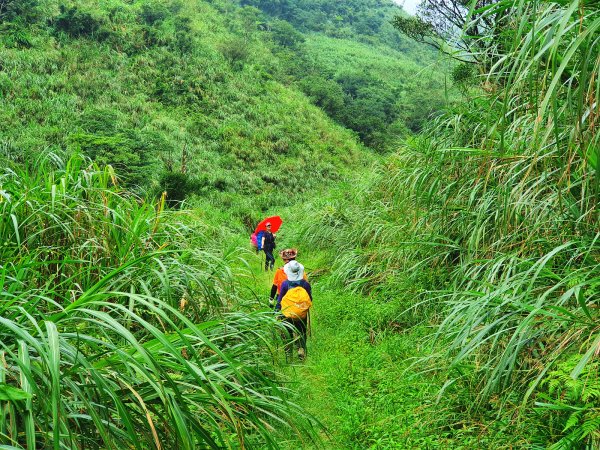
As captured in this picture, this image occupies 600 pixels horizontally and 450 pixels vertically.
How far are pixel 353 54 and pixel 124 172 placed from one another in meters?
49.1

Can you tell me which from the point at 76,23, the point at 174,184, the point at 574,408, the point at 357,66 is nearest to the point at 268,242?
the point at 174,184

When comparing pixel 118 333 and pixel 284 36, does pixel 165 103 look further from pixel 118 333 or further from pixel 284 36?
pixel 118 333

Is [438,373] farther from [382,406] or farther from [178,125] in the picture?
[178,125]

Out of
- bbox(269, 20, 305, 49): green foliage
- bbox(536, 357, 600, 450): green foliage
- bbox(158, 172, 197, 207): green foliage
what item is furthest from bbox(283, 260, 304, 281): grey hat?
bbox(269, 20, 305, 49): green foliage

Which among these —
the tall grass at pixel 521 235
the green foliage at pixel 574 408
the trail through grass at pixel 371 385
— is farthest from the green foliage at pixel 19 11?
the green foliage at pixel 574 408

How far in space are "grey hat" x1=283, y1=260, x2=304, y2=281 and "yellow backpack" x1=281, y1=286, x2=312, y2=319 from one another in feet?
0.40

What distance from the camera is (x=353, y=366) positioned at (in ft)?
15.7

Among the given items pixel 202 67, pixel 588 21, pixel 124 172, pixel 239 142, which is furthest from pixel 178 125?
pixel 588 21

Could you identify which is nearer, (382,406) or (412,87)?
(382,406)

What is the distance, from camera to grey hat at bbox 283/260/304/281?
493cm

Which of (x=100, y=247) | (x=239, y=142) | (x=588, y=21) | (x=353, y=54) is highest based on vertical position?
(x=353, y=54)

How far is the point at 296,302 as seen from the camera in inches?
192

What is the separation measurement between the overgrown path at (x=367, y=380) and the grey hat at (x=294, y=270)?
2.74ft

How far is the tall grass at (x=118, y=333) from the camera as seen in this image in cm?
154
